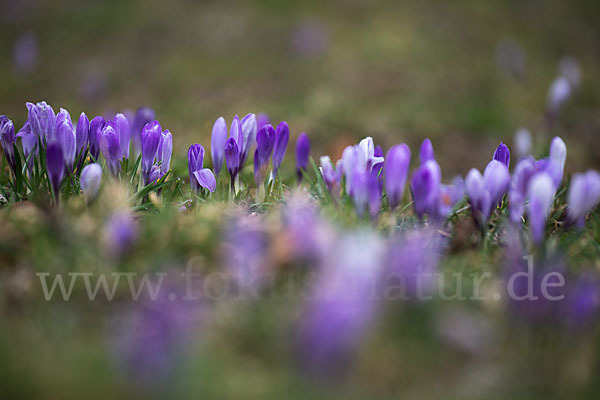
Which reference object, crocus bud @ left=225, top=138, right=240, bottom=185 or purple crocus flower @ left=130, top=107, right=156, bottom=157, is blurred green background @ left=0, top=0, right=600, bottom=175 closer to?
purple crocus flower @ left=130, top=107, right=156, bottom=157

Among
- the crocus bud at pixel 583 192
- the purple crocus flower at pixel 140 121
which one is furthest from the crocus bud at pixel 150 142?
the crocus bud at pixel 583 192

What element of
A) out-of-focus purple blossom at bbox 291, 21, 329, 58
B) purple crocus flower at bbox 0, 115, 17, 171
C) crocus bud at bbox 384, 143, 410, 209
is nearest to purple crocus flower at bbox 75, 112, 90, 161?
purple crocus flower at bbox 0, 115, 17, 171

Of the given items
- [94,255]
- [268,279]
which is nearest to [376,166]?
[268,279]

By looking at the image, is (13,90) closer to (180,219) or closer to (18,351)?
(180,219)

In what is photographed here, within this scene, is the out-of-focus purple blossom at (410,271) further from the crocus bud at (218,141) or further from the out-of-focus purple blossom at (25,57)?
the out-of-focus purple blossom at (25,57)

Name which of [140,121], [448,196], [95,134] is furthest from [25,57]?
[448,196]

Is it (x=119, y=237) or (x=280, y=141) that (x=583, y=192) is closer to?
(x=280, y=141)
